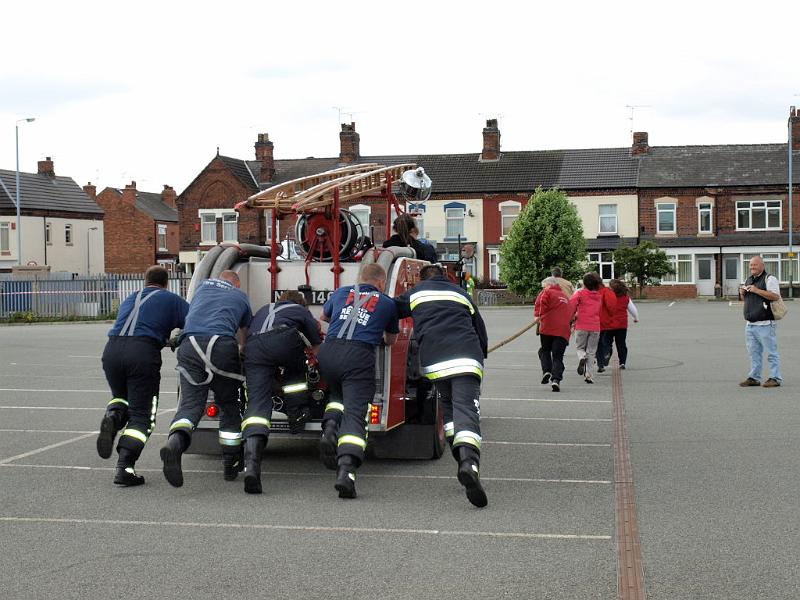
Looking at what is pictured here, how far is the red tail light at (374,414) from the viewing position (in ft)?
30.3

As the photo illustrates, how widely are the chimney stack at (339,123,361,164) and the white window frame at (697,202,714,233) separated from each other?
67.4 ft

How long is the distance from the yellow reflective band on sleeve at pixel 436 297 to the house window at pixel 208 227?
2310 inches

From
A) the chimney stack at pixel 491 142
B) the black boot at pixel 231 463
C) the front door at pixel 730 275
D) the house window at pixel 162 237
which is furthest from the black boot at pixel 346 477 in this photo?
the house window at pixel 162 237

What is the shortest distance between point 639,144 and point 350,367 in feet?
191

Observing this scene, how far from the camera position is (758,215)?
61844 millimetres

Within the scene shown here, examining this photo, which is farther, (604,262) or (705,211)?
(604,262)

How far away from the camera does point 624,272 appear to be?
5928 centimetres

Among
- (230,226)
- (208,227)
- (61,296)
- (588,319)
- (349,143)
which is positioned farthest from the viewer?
(349,143)

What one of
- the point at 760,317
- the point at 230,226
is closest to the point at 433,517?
the point at 760,317

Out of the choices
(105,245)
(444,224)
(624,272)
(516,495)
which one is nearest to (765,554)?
(516,495)

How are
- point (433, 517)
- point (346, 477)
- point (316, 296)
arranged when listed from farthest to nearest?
point (316, 296), point (346, 477), point (433, 517)

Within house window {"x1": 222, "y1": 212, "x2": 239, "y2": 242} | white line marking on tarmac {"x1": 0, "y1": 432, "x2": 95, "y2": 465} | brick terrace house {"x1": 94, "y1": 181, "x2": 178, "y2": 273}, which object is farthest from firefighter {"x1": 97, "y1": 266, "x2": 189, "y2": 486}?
brick terrace house {"x1": 94, "y1": 181, "x2": 178, "y2": 273}

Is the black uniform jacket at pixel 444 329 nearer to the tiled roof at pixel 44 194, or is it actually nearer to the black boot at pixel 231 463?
the black boot at pixel 231 463

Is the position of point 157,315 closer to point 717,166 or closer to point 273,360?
point 273,360
